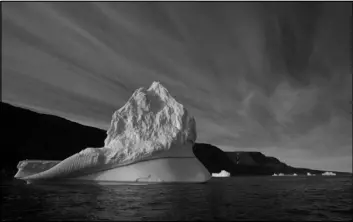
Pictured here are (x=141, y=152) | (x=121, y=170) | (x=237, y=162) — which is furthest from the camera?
(x=237, y=162)

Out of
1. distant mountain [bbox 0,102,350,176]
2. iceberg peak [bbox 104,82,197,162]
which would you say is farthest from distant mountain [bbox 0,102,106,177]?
iceberg peak [bbox 104,82,197,162]

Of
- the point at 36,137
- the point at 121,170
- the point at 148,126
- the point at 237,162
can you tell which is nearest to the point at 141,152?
the point at 121,170

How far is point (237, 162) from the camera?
176375mm

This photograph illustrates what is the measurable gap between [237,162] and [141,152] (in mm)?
163015

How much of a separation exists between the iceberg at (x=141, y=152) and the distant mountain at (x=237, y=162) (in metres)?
121

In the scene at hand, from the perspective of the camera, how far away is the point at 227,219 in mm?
7684

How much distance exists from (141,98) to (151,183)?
8693mm

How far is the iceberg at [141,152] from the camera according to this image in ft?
76.1

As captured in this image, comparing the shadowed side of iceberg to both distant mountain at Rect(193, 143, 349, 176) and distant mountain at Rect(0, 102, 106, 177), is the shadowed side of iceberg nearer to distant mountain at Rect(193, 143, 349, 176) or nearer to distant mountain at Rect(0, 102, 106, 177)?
distant mountain at Rect(0, 102, 106, 177)

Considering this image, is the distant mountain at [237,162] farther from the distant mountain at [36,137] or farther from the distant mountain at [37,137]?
the distant mountain at [36,137]

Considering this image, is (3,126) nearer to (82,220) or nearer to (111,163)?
(111,163)

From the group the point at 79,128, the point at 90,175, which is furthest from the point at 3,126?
the point at 90,175

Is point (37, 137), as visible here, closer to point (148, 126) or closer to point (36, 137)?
point (36, 137)

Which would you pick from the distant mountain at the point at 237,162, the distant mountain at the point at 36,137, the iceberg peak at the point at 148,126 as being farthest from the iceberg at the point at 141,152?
the distant mountain at the point at 237,162
